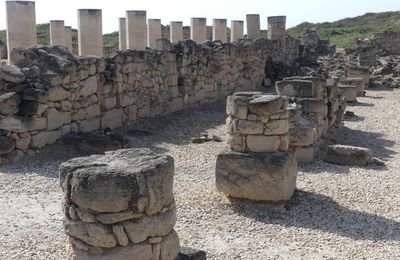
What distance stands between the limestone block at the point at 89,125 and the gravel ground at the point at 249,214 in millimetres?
1183

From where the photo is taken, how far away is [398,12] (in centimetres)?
5872

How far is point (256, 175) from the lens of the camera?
8.23 meters

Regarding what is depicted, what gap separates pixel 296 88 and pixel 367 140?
2.85 metres

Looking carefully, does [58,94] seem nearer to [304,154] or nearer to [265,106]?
[265,106]

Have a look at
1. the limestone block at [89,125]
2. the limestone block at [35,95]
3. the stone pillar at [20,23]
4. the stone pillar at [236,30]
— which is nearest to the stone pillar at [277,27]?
the stone pillar at [236,30]

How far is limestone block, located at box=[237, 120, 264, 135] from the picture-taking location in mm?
8320

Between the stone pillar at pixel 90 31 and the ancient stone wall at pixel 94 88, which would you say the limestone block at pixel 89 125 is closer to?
the ancient stone wall at pixel 94 88

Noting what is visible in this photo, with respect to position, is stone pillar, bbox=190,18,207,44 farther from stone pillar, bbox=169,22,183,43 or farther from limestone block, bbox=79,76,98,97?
limestone block, bbox=79,76,98,97

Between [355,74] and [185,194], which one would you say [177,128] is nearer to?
[185,194]

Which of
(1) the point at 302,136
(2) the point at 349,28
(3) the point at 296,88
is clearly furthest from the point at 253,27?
(2) the point at 349,28

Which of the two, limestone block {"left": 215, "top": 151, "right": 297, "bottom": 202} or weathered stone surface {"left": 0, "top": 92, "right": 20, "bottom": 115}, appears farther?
weathered stone surface {"left": 0, "top": 92, "right": 20, "bottom": 115}

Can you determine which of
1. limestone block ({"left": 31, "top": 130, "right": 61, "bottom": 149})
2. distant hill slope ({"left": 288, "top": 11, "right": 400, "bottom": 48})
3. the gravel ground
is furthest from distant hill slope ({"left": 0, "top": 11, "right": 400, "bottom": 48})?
the gravel ground

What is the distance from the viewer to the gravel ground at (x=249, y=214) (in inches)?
263

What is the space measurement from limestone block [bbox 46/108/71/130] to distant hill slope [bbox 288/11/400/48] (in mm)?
32091
